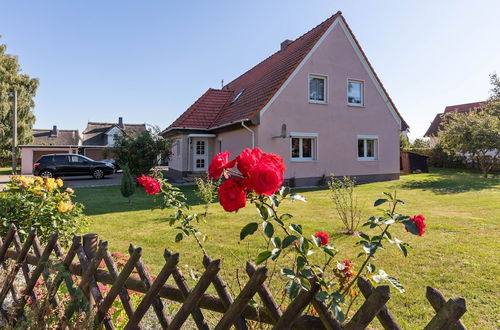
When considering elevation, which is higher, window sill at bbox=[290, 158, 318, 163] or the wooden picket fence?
window sill at bbox=[290, 158, 318, 163]

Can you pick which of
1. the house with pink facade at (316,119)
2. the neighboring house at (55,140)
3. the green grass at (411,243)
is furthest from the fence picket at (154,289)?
the neighboring house at (55,140)

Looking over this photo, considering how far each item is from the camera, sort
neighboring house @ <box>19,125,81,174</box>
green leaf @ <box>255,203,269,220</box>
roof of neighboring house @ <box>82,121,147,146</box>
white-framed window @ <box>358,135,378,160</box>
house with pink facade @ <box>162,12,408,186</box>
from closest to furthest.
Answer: green leaf @ <box>255,203,269,220</box>
house with pink facade @ <box>162,12,408,186</box>
white-framed window @ <box>358,135,378,160</box>
neighboring house @ <box>19,125,81,174</box>
roof of neighboring house @ <box>82,121,147,146</box>

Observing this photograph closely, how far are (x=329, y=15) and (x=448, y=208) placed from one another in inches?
463

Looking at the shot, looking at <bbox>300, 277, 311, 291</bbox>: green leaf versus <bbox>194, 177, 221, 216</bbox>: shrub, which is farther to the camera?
<bbox>194, 177, 221, 216</bbox>: shrub

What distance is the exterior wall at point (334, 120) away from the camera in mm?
13617

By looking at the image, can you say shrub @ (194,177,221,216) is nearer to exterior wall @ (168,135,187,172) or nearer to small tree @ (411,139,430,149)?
exterior wall @ (168,135,187,172)

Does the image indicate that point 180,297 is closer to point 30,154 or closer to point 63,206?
point 63,206

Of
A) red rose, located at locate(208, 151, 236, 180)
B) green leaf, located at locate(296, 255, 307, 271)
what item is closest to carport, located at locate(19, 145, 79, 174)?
red rose, located at locate(208, 151, 236, 180)

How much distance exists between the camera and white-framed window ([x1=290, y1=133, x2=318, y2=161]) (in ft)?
46.1

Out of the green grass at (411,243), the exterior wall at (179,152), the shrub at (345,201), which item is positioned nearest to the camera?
the green grass at (411,243)

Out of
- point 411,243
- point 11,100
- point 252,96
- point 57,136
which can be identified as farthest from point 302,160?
point 57,136

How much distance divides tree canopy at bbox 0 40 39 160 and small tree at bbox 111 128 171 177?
2423cm

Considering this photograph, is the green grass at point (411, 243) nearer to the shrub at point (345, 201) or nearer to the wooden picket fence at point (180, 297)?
the shrub at point (345, 201)

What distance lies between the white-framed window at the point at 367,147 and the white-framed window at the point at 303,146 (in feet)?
9.34
